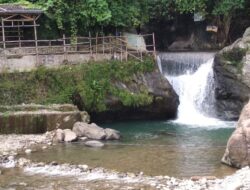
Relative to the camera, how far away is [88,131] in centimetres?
2280

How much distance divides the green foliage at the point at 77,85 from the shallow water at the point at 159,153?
2.46 meters

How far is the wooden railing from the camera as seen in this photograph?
27625 mm

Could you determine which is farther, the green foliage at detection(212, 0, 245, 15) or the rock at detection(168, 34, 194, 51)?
the rock at detection(168, 34, 194, 51)

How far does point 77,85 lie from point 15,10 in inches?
208

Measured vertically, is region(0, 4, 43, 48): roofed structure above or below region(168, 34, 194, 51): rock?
above

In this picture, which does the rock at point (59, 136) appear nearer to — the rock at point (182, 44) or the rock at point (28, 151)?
the rock at point (28, 151)

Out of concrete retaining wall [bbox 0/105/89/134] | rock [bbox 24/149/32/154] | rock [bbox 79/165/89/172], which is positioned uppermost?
concrete retaining wall [bbox 0/105/89/134]

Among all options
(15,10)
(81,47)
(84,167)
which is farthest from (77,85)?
(84,167)

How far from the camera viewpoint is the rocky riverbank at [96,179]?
49.5 ft

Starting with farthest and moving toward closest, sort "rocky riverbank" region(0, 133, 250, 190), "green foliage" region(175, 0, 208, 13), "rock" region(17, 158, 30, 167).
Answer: "green foliage" region(175, 0, 208, 13), "rock" region(17, 158, 30, 167), "rocky riverbank" region(0, 133, 250, 190)

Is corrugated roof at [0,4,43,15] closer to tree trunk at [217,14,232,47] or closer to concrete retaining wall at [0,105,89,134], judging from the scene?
concrete retaining wall at [0,105,89,134]

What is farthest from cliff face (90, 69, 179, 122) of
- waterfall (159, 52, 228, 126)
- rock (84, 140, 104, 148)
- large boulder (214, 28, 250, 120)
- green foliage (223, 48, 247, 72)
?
rock (84, 140, 104, 148)

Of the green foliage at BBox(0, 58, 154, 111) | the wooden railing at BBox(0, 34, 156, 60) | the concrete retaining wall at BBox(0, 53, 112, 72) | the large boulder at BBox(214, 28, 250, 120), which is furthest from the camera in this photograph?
the wooden railing at BBox(0, 34, 156, 60)

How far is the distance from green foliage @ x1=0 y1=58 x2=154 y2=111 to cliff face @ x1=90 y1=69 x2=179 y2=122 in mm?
260
